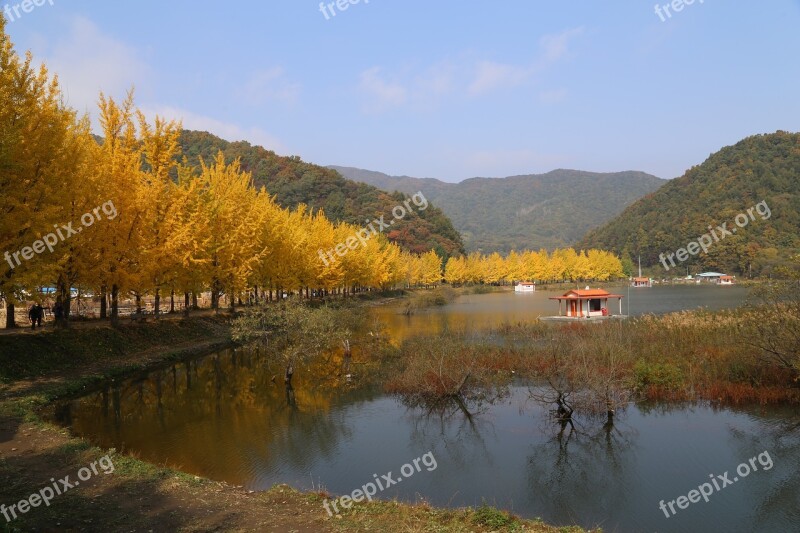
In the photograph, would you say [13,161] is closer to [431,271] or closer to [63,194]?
[63,194]

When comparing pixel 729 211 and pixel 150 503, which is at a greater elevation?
pixel 729 211

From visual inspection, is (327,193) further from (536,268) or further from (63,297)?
(63,297)

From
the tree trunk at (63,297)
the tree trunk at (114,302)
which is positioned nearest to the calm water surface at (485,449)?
the tree trunk at (63,297)

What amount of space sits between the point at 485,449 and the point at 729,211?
11916 cm

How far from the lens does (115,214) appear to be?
22203mm

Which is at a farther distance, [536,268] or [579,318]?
[536,268]

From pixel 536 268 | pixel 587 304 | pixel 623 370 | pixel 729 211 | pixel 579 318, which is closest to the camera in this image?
pixel 623 370

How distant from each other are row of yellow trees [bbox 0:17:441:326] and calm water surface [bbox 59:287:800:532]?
18.2ft

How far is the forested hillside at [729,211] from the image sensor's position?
102m

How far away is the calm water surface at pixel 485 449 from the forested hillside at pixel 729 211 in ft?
274

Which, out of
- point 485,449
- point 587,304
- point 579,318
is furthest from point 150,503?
point 587,304

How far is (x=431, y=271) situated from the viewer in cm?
10031

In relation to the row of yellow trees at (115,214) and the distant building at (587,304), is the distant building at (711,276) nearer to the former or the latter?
the distant building at (587,304)

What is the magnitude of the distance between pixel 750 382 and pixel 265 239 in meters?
30.1
